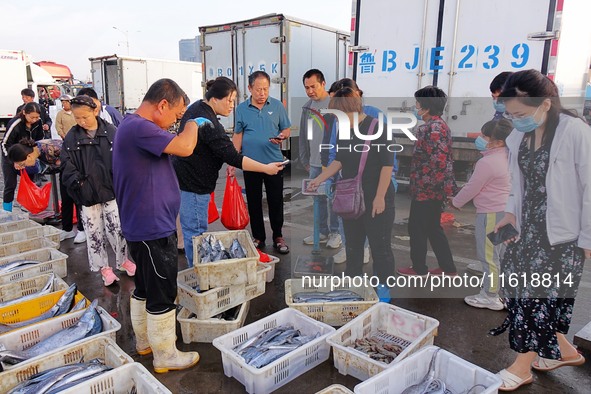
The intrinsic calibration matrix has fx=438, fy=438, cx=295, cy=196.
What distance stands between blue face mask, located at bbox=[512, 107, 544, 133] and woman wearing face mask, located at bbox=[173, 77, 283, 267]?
189 cm

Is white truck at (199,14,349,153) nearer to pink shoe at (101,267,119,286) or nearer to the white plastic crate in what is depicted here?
pink shoe at (101,267,119,286)

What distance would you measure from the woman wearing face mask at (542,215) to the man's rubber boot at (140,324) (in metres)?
2.63

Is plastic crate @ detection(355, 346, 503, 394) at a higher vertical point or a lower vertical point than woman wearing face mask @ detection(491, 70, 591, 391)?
lower

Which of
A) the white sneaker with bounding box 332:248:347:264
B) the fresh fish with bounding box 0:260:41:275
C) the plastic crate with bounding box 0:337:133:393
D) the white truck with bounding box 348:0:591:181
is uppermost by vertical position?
the white truck with bounding box 348:0:591:181

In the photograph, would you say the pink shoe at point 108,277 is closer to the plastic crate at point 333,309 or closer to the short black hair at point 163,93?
the plastic crate at point 333,309

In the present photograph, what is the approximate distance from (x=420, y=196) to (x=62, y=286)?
3.50 m

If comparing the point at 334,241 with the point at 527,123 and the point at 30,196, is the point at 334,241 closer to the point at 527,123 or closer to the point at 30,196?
the point at 527,123

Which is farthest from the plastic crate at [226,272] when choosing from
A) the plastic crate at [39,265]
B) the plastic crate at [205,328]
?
the plastic crate at [39,265]

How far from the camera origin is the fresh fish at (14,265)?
14.3 ft

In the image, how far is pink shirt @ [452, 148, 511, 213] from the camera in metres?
3.89

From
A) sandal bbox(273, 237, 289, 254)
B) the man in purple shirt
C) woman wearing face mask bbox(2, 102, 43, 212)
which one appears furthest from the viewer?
woman wearing face mask bbox(2, 102, 43, 212)

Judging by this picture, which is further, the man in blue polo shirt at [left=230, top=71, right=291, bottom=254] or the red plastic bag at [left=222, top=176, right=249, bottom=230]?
the man in blue polo shirt at [left=230, top=71, right=291, bottom=254]

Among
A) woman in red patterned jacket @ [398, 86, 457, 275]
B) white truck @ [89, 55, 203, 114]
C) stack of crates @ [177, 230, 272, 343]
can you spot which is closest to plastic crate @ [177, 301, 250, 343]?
stack of crates @ [177, 230, 272, 343]

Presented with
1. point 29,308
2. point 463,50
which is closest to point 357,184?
point 29,308
